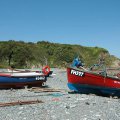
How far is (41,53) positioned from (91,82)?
67200 mm

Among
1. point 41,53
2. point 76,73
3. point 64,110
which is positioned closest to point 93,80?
point 76,73

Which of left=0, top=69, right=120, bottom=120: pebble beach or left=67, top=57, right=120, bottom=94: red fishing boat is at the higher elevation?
left=67, top=57, right=120, bottom=94: red fishing boat

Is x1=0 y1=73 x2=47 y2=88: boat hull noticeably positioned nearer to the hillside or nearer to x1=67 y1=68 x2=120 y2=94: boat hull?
x1=67 y1=68 x2=120 y2=94: boat hull

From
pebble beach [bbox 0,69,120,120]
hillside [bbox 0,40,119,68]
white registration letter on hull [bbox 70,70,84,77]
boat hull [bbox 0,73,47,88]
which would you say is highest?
hillside [bbox 0,40,119,68]

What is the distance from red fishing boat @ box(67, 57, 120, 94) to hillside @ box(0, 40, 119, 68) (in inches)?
1660

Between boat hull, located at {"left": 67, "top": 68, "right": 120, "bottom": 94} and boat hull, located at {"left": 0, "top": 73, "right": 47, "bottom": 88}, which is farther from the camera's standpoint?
boat hull, located at {"left": 0, "top": 73, "right": 47, "bottom": 88}

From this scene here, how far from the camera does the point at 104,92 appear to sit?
21.0m

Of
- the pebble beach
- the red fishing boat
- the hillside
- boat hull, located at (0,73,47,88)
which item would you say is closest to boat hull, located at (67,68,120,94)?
the red fishing boat

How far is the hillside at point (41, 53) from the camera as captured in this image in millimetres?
75562

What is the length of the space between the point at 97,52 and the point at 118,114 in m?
94.0

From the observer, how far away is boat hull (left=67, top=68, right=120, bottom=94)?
20.5m

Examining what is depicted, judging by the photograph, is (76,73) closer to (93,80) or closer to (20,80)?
(93,80)

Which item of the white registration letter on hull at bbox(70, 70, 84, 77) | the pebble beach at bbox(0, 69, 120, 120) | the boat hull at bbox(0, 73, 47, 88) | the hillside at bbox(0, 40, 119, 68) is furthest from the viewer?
the hillside at bbox(0, 40, 119, 68)

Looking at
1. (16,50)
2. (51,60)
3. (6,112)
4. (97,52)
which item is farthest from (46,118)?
(97,52)
